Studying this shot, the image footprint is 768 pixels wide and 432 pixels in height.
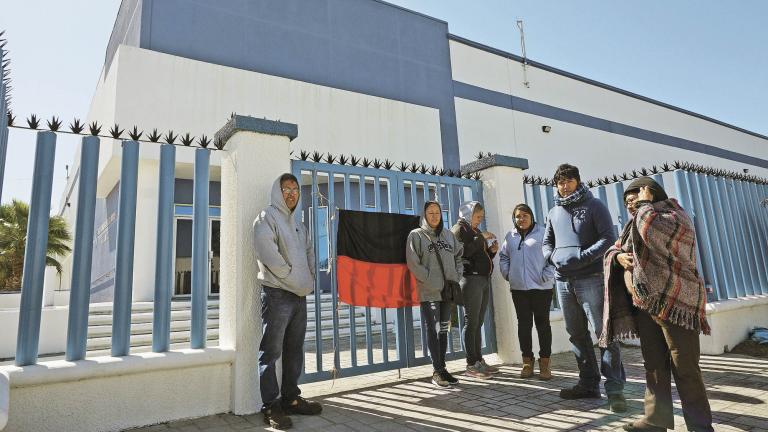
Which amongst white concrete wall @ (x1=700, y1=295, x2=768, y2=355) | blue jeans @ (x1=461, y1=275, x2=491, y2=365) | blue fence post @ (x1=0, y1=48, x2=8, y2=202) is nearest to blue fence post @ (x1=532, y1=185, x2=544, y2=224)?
blue jeans @ (x1=461, y1=275, x2=491, y2=365)

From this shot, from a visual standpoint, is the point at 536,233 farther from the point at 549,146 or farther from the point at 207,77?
the point at 549,146

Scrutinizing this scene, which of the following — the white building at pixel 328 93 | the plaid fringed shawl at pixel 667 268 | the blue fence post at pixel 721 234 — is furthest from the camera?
the white building at pixel 328 93

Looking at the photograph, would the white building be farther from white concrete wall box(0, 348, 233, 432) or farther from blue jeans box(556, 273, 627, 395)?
blue jeans box(556, 273, 627, 395)

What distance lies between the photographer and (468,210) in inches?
204

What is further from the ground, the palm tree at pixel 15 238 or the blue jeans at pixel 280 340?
the palm tree at pixel 15 238

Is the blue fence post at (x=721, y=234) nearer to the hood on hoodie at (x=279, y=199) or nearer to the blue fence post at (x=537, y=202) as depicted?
the blue fence post at (x=537, y=202)

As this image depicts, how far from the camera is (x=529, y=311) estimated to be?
477cm

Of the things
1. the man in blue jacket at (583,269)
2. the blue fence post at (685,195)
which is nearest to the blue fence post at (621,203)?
the blue fence post at (685,195)

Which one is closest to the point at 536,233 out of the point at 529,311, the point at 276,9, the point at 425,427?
the point at 529,311

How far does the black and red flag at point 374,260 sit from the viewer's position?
4.55 meters

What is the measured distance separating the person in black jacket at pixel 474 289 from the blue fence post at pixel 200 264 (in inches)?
98.9

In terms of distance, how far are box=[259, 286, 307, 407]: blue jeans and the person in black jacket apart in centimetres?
183

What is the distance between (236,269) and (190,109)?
9228 millimetres

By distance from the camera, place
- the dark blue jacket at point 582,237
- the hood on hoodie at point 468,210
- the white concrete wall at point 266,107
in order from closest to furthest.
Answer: the dark blue jacket at point 582,237 → the hood on hoodie at point 468,210 → the white concrete wall at point 266,107
